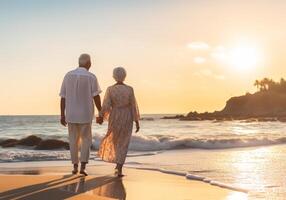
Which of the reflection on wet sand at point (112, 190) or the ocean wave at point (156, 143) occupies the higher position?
the ocean wave at point (156, 143)

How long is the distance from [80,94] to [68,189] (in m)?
2.25

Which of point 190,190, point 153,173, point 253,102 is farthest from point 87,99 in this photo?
point 253,102

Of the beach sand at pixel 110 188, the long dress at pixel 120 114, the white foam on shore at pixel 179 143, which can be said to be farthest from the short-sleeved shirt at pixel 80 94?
the white foam on shore at pixel 179 143

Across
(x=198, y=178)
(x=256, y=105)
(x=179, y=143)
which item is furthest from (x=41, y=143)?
(x=256, y=105)

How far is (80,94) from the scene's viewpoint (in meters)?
9.38

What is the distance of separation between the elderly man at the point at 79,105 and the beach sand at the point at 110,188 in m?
0.61

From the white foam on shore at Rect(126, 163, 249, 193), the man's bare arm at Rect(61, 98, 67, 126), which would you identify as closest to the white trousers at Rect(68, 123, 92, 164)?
the man's bare arm at Rect(61, 98, 67, 126)

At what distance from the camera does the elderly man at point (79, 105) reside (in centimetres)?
932

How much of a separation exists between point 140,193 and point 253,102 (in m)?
118

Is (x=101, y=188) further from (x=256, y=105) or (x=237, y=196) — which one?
(x=256, y=105)

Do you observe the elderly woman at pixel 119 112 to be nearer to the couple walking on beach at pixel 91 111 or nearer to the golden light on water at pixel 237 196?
the couple walking on beach at pixel 91 111

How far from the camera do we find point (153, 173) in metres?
10.2

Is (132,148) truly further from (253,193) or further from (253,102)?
(253,102)

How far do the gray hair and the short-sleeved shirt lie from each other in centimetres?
9
